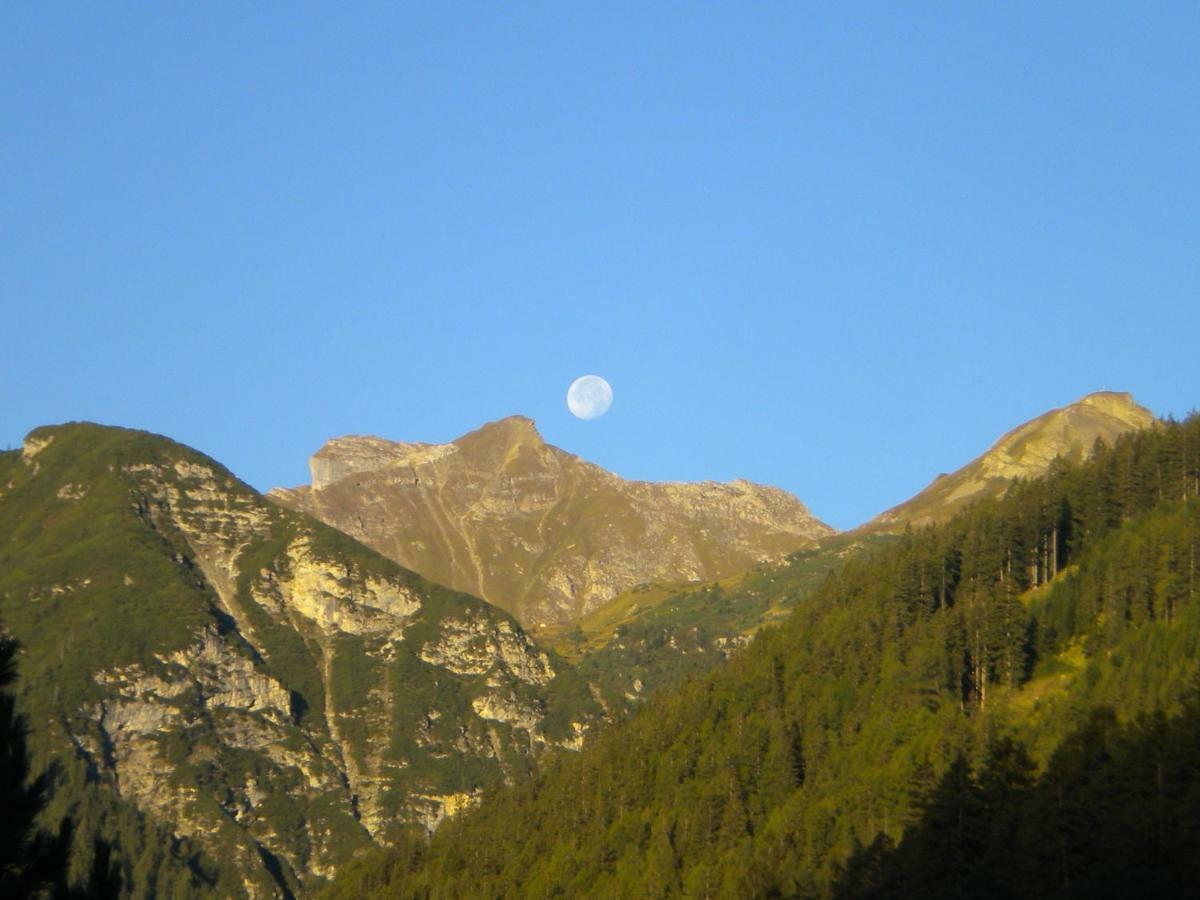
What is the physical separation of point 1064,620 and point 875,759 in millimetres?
29272

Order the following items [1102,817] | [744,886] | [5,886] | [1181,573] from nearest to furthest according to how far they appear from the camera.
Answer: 1. [5,886]
2. [1102,817]
3. [744,886]
4. [1181,573]

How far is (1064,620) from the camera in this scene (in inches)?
7869

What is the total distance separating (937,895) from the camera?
136625mm

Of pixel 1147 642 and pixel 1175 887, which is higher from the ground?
pixel 1147 642

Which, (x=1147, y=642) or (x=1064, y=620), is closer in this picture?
(x=1147, y=642)

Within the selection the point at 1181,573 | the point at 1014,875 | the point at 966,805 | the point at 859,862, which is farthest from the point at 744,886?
the point at 1181,573

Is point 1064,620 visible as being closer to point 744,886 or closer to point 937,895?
point 744,886

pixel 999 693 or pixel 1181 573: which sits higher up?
pixel 1181 573

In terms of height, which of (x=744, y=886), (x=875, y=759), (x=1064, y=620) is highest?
(x=1064, y=620)

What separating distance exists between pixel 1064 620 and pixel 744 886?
180 feet

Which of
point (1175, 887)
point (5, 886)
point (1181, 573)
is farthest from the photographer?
point (1181, 573)

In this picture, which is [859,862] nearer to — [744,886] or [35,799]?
[744,886]

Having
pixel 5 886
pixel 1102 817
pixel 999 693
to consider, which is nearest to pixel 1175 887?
pixel 1102 817

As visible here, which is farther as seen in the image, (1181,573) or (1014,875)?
(1181,573)
